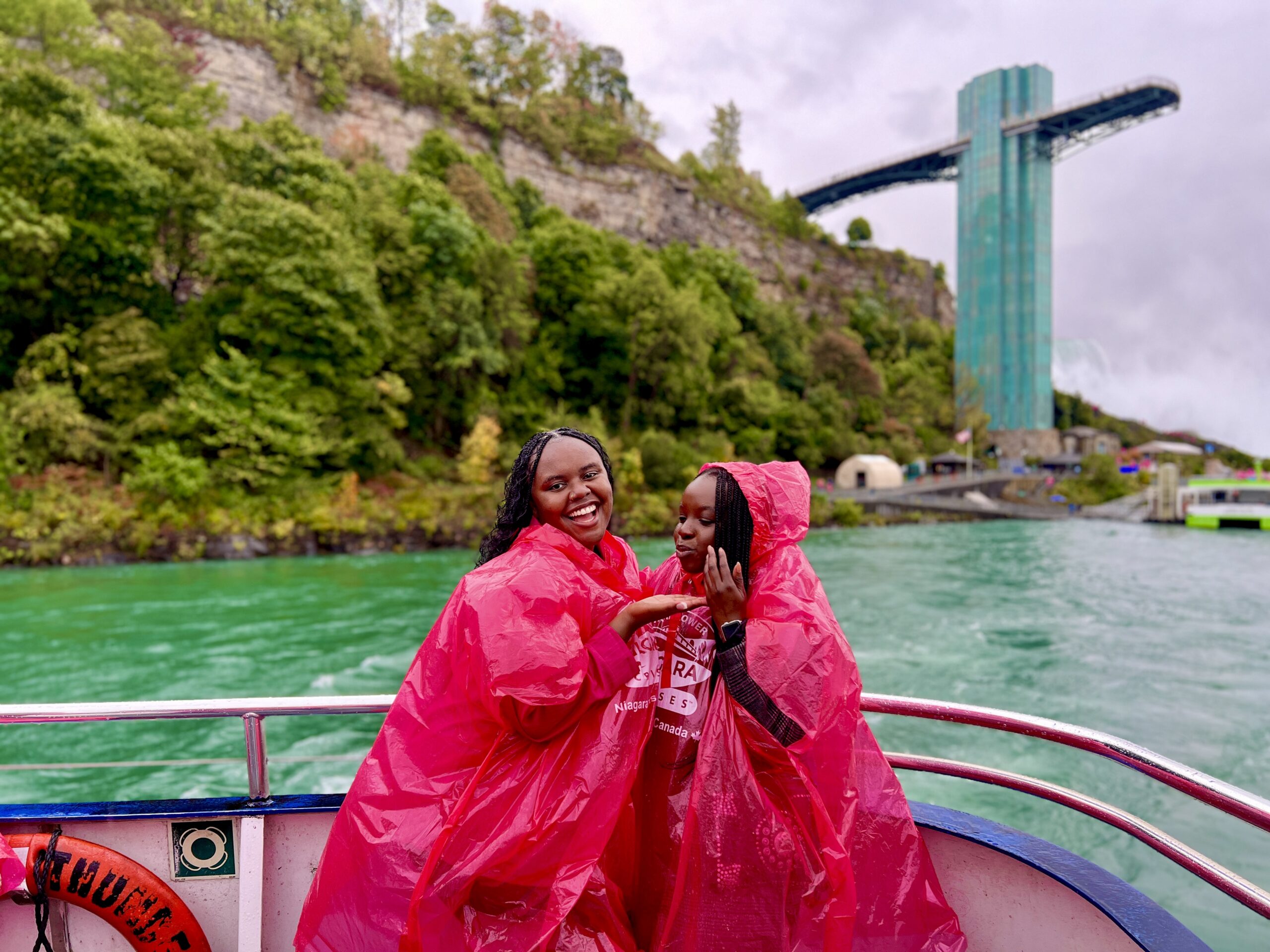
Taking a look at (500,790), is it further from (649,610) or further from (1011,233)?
(1011,233)

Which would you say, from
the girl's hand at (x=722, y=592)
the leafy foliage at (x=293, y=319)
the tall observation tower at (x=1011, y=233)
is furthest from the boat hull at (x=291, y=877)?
the tall observation tower at (x=1011, y=233)

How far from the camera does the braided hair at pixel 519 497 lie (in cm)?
159

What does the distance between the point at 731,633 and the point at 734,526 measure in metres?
0.22

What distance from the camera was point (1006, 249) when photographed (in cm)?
4484

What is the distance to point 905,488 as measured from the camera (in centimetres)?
3488

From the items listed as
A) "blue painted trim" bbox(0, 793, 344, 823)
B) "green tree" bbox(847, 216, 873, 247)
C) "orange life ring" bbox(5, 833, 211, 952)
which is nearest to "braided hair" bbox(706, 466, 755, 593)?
"blue painted trim" bbox(0, 793, 344, 823)

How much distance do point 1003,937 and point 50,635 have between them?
1205 centimetres

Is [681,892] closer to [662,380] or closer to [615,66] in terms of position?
[662,380]

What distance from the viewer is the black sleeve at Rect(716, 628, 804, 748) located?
1343 millimetres

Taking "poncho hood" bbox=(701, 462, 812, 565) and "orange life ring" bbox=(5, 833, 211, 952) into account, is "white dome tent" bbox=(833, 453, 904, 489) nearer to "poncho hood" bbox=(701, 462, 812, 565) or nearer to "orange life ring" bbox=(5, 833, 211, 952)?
"poncho hood" bbox=(701, 462, 812, 565)

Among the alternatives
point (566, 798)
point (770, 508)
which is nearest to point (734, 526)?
point (770, 508)

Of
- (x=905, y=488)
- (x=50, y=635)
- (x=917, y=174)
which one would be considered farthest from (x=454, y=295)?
(x=917, y=174)

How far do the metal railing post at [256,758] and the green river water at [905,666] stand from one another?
103mm

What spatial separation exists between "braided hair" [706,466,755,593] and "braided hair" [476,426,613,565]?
252mm
